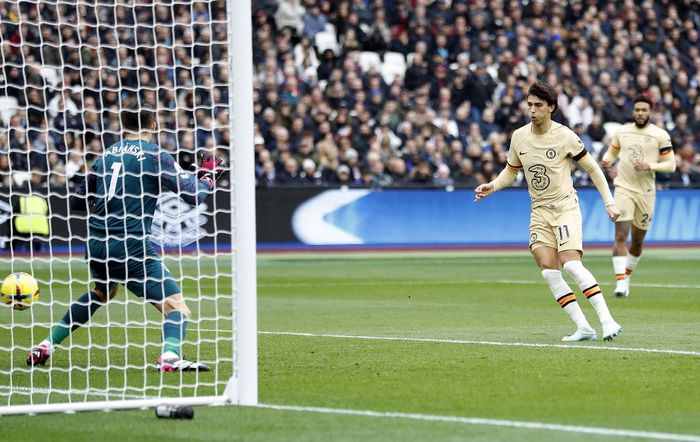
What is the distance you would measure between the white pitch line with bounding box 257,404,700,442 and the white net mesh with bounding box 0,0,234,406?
45.1 inches

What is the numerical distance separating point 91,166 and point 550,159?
6946mm

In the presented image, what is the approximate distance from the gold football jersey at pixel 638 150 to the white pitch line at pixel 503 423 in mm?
10695

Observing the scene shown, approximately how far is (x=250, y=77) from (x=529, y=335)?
16.6 ft

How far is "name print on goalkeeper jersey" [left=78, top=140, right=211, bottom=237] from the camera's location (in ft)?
32.7

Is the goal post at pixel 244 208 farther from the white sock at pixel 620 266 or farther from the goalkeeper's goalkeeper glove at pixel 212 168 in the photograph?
the white sock at pixel 620 266

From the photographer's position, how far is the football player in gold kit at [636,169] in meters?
17.8

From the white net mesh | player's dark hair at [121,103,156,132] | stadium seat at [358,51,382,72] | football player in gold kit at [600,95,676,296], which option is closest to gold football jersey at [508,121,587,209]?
the white net mesh

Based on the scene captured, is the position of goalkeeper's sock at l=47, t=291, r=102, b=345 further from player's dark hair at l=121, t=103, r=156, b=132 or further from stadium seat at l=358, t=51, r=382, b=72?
stadium seat at l=358, t=51, r=382, b=72

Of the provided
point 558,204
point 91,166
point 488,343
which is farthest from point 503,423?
point 91,166

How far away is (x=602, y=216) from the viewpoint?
28.5 m

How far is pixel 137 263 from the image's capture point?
1024 cm

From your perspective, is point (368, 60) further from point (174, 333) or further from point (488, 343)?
point (174, 333)

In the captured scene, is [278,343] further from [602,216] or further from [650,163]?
[602,216]

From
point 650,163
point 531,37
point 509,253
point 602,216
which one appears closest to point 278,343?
point 650,163
